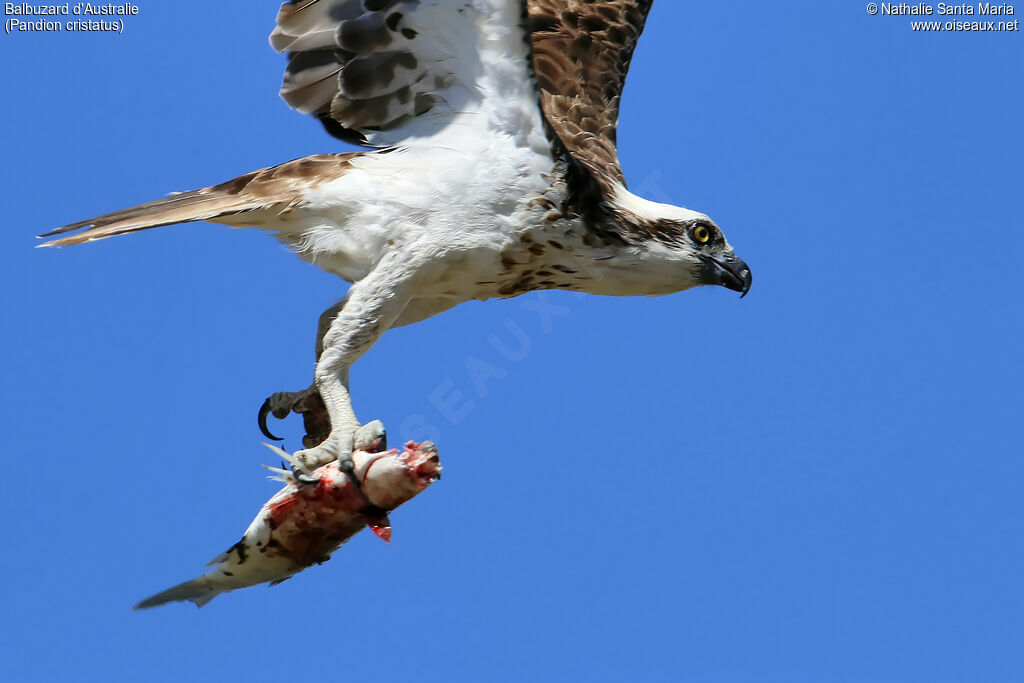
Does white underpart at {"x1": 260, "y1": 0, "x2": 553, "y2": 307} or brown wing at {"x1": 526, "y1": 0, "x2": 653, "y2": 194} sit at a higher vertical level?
brown wing at {"x1": 526, "y1": 0, "x2": 653, "y2": 194}

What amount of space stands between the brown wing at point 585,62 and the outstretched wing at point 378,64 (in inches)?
51.8

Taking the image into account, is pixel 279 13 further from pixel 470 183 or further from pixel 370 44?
pixel 470 183

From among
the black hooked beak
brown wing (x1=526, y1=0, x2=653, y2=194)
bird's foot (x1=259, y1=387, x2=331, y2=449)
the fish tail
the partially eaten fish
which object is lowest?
the fish tail

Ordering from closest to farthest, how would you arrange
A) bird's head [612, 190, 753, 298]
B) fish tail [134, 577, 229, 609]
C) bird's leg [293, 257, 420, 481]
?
fish tail [134, 577, 229, 609] < bird's leg [293, 257, 420, 481] < bird's head [612, 190, 753, 298]

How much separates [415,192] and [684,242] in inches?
65.2

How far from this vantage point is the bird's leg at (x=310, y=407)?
23.6 ft

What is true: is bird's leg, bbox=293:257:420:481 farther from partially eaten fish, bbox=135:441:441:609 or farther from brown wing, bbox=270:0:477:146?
brown wing, bbox=270:0:477:146

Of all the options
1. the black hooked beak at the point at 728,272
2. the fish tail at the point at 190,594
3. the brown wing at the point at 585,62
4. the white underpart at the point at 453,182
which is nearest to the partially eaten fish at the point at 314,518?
the fish tail at the point at 190,594

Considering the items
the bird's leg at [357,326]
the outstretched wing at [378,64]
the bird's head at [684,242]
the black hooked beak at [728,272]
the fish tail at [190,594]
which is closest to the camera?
the fish tail at [190,594]

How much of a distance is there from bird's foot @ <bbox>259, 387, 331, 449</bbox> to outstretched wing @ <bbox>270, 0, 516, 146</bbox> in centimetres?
143

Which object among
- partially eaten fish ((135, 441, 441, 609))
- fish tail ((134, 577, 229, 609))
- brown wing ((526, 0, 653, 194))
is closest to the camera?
partially eaten fish ((135, 441, 441, 609))

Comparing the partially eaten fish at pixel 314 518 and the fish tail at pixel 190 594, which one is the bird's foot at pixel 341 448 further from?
the fish tail at pixel 190 594

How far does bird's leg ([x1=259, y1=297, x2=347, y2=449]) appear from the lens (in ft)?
23.6

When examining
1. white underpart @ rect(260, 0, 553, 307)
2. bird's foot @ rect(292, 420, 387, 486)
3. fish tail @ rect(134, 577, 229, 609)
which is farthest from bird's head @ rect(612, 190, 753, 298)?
fish tail @ rect(134, 577, 229, 609)
